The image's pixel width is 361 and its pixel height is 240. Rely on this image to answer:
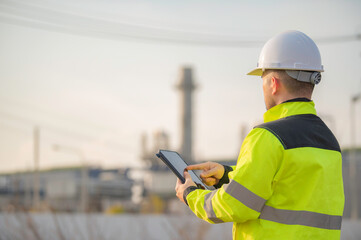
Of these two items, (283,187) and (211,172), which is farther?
(211,172)

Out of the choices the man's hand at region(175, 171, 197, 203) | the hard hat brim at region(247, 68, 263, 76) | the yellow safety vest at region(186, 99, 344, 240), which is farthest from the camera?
the hard hat brim at region(247, 68, 263, 76)

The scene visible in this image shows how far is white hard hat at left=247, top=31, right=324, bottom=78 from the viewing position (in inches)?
94.4

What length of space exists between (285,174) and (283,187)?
0.06 meters

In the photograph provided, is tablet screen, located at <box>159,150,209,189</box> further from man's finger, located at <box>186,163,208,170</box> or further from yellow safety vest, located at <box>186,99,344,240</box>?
yellow safety vest, located at <box>186,99,344,240</box>

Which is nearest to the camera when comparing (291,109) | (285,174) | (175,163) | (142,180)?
(285,174)

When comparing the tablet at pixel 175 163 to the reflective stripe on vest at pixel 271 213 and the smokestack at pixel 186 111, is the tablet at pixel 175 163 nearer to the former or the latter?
the reflective stripe on vest at pixel 271 213

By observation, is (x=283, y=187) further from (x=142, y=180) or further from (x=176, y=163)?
(x=142, y=180)

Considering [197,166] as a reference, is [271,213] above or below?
below

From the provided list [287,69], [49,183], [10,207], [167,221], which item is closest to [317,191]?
[287,69]

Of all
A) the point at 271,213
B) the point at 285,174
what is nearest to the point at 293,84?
the point at 285,174

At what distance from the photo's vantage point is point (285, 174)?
7.21 ft

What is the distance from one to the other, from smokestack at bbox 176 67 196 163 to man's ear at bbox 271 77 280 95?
3854cm

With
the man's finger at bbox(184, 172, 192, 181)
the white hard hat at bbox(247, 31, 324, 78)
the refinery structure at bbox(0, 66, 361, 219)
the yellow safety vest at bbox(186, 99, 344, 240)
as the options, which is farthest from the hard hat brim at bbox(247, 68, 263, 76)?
the refinery structure at bbox(0, 66, 361, 219)

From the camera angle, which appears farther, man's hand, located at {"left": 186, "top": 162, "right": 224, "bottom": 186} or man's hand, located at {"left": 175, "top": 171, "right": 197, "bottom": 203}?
man's hand, located at {"left": 186, "top": 162, "right": 224, "bottom": 186}
